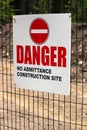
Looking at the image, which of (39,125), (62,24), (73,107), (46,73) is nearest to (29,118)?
(39,125)

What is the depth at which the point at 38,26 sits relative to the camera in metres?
5.37

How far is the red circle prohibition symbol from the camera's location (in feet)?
17.4

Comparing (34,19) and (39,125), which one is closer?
(34,19)

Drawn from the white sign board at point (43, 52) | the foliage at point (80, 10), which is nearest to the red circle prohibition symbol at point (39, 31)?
the white sign board at point (43, 52)

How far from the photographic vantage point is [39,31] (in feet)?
17.6

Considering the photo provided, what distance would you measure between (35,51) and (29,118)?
2.08 m

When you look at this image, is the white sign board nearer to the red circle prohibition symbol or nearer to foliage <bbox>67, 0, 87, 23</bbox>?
the red circle prohibition symbol

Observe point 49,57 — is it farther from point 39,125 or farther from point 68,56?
point 39,125

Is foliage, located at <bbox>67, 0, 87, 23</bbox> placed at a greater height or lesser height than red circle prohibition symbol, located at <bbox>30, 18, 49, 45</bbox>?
greater

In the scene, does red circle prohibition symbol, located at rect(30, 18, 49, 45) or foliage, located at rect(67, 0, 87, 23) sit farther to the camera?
foliage, located at rect(67, 0, 87, 23)

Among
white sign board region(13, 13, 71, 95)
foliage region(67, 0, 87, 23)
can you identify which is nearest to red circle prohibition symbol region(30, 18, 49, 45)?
white sign board region(13, 13, 71, 95)

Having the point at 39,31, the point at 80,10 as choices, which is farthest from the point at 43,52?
the point at 80,10

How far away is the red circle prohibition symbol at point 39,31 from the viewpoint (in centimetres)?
530

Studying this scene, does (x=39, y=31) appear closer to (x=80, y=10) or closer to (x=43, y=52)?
(x=43, y=52)
